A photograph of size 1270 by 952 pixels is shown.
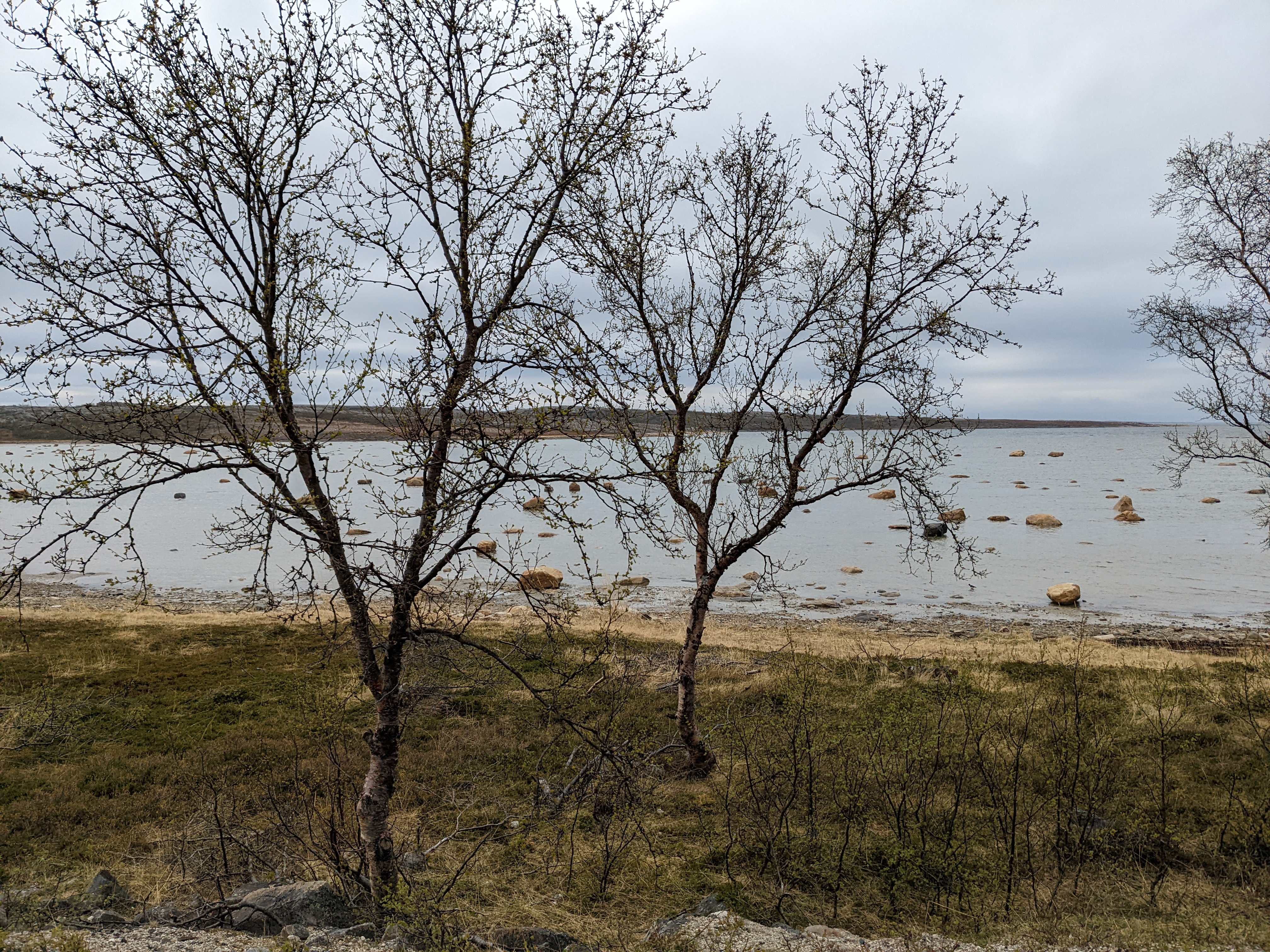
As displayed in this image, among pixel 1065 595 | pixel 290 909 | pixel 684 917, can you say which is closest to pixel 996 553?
pixel 1065 595

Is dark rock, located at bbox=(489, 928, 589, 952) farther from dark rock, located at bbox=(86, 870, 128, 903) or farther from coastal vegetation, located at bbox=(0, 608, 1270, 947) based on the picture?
dark rock, located at bbox=(86, 870, 128, 903)

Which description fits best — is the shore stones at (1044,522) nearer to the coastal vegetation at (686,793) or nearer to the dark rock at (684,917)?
the coastal vegetation at (686,793)

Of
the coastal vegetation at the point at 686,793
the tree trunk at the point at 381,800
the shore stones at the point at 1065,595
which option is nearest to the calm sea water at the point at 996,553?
the shore stones at the point at 1065,595

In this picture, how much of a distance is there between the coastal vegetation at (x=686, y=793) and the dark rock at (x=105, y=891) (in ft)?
0.94

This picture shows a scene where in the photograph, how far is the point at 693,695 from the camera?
33.0ft

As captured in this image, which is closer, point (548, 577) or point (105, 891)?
point (105, 891)

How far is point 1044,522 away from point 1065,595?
21.1 meters

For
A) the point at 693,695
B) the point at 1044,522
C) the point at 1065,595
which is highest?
the point at 693,695

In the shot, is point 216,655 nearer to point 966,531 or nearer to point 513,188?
point 513,188

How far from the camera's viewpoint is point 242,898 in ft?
21.6

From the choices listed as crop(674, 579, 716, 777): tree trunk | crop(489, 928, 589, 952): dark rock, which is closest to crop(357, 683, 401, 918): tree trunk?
crop(489, 928, 589, 952): dark rock

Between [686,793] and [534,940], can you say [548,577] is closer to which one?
[686,793]

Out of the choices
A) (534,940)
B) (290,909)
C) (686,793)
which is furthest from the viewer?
(686,793)

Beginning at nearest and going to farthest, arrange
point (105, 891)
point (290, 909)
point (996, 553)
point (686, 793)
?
point (290, 909) < point (105, 891) < point (686, 793) < point (996, 553)
